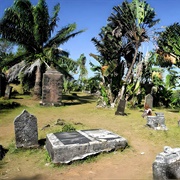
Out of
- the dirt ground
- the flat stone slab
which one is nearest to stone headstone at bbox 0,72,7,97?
the dirt ground

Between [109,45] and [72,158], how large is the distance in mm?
13251

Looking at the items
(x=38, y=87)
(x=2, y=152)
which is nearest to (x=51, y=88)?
(x=38, y=87)

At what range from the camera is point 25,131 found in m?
6.75

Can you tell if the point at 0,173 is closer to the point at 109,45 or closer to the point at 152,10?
the point at 109,45

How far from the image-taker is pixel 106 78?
1722 cm

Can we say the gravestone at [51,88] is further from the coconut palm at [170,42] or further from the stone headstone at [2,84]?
the coconut palm at [170,42]

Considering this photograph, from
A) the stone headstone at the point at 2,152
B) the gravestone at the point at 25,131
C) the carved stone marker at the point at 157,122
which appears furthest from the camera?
the carved stone marker at the point at 157,122

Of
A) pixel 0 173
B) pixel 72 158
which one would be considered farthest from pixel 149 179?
pixel 0 173

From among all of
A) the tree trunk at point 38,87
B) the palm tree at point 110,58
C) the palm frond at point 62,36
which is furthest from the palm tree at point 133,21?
the tree trunk at point 38,87

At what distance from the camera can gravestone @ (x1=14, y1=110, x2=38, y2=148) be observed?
6.69m

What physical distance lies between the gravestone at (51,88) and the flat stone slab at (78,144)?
896cm

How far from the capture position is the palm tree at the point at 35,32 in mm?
17062

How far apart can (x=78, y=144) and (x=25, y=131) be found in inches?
78.8

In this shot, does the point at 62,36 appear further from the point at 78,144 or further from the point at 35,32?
Result: the point at 78,144
